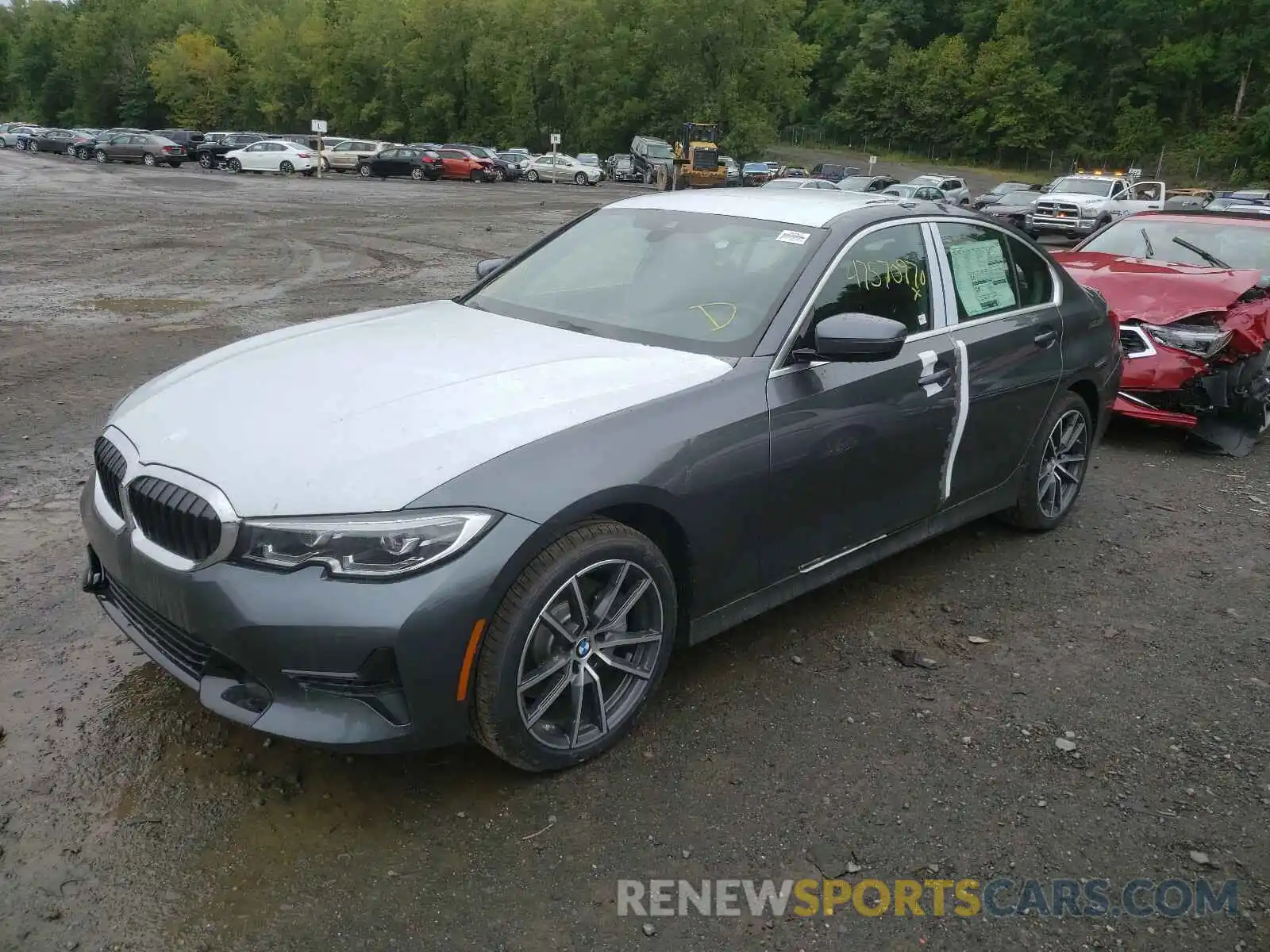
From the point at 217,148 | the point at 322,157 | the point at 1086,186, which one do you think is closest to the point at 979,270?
the point at 1086,186

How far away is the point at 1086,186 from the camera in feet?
96.2

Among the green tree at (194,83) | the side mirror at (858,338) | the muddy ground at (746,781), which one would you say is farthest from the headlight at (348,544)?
the green tree at (194,83)

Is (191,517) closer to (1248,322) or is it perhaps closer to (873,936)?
(873,936)

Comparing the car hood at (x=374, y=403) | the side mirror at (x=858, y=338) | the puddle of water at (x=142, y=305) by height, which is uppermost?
the side mirror at (x=858, y=338)

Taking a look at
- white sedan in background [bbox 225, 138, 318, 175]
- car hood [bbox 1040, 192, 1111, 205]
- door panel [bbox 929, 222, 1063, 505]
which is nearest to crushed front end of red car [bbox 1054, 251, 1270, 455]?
door panel [bbox 929, 222, 1063, 505]

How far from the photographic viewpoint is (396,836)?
274cm

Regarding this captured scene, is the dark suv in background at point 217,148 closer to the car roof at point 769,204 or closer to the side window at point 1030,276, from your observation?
the car roof at point 769,204

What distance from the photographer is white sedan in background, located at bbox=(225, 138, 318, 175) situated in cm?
4444

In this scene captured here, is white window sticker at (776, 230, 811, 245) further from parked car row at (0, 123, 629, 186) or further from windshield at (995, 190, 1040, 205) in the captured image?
parked car row at (0, 123, 629, 186)

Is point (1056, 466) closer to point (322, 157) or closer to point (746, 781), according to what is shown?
point (746, 781)

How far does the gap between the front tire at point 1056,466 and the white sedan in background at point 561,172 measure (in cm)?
4900

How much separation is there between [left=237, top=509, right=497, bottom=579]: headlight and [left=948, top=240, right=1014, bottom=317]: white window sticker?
110 inches

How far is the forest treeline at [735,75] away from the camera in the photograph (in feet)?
232

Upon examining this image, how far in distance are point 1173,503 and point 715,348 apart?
388 cm
